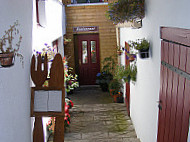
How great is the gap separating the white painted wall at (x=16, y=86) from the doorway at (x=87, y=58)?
692cm

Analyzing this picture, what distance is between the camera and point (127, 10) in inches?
173

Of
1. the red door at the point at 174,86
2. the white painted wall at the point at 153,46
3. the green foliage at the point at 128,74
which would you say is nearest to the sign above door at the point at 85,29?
the green foliage at the point at 128,74

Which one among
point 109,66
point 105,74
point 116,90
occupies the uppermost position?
point 109,66

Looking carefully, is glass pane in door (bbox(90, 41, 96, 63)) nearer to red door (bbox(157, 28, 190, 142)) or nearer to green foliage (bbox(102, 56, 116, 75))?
green foliage (bbox(102, 56, 116, 75))

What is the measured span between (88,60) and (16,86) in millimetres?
7918

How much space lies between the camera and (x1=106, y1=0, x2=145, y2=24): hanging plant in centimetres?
432

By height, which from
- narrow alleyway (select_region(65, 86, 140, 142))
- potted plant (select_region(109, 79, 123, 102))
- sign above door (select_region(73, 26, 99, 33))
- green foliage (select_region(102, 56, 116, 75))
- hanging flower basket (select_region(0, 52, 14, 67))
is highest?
sign above door (select_region(73, 26, 99, 33))

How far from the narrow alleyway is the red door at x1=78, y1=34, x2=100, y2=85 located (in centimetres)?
346

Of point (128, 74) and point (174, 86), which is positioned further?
point (128, 74)

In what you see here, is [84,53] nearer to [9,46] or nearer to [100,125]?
[100,125]

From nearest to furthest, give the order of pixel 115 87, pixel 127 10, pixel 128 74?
pixel 127 10 → pixel 128 74 → pixel 115 87

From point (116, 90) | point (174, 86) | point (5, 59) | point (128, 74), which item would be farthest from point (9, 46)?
point (116, 90)

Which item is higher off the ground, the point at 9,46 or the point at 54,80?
the point at 9,46

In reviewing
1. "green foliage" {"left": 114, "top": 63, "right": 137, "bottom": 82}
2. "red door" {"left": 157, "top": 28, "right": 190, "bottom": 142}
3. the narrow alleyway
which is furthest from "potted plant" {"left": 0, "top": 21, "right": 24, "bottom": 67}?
"green foliage" {"left": 114, "top": 63, "right": 137, "bottom": 82}
